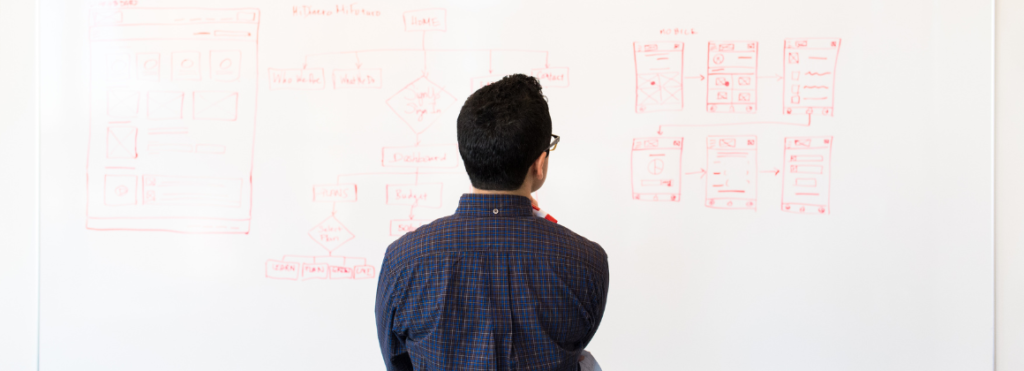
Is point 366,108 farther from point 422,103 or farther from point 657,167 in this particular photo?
point 657,167

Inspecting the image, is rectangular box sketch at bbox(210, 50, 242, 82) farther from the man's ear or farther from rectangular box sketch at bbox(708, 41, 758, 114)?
rectangular box sketch at bbox(708, 41, 758, 114)

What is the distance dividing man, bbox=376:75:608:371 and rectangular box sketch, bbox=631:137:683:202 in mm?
975

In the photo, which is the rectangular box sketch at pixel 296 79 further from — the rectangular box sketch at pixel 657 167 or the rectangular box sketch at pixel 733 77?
the rectangular box sketch at pixel 733 77

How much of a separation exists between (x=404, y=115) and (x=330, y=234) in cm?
50

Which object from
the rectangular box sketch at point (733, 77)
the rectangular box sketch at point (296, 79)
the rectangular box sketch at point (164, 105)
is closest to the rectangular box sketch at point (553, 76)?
the rectangular box sketch at point (733, 77)

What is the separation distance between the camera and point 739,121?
6.39 ft

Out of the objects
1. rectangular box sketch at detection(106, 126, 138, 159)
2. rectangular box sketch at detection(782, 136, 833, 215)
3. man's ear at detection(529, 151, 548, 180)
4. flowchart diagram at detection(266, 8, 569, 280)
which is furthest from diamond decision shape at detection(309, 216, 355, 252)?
rectangular box sketch at detection(782, 136, 833, 215)

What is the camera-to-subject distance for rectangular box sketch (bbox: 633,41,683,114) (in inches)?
76.9

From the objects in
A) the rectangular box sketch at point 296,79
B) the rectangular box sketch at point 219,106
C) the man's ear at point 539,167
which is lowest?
the man's ear at point 539,167

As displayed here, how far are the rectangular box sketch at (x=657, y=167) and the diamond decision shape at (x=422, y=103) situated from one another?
0.68 m

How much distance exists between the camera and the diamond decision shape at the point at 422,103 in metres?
1.96

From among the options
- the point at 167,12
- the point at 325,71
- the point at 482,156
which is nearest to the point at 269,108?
the point at 325,71

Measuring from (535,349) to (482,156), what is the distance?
1.18ft

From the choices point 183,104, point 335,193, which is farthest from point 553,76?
point 183,104
